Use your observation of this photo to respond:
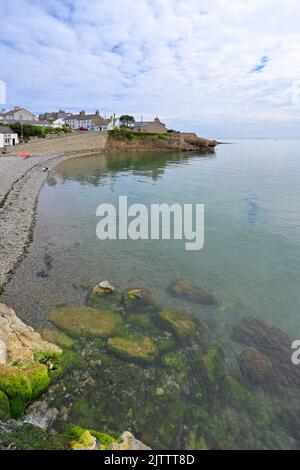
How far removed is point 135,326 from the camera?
11.8m

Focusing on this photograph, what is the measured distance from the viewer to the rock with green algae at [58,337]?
34.3 feet

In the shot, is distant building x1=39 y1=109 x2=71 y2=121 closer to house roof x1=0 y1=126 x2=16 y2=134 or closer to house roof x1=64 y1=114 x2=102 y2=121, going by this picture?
house roof x1=64 y1=114 x2=102 y2=121

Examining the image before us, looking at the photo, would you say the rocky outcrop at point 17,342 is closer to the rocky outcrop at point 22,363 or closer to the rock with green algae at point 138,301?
the rocky outcrop at point 22,363

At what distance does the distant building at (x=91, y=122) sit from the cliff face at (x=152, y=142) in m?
25.6

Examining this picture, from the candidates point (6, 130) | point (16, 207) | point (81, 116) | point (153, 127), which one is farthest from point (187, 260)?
point (81, 116)

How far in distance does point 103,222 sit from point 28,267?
33.3ft

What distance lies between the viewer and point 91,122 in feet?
443

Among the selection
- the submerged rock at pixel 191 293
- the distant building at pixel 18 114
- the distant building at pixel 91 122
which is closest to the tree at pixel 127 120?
the distant building at pixel 91 122

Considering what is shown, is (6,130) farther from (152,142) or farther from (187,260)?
(187,260)

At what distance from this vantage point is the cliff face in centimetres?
10638

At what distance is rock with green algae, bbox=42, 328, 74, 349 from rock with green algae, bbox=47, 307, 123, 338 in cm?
28

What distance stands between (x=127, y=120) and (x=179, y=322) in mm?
146732

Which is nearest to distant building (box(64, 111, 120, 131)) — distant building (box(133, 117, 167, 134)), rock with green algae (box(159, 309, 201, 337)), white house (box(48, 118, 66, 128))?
white house (box(48, 118, 66, 128))
